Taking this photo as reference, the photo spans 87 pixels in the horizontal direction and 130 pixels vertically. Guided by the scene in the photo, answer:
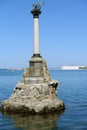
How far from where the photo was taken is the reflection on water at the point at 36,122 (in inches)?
730

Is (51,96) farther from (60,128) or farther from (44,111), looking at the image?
(60,128)

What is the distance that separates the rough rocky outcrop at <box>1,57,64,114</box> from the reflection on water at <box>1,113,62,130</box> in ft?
2.86

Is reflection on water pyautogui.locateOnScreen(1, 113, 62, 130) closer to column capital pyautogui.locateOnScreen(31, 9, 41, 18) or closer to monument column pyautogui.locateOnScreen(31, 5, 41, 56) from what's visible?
monument column pyautogui.locateOnScreen(31, 5, 41, 56)

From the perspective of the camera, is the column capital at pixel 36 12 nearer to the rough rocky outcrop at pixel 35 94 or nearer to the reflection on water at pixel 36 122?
the rough rocky outcrop at pixel 35 94

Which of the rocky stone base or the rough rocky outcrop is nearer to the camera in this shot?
the rocky stone base

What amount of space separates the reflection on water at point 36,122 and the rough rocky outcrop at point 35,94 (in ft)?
2.86

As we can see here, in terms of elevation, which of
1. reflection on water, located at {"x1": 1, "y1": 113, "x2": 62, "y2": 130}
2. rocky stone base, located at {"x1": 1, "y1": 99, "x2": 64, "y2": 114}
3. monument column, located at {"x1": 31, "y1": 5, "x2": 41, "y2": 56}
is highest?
monument column, located at {"x1": 31, "y1": 5, "x2": 41, "y2": 56}

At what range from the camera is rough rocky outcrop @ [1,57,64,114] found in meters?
22.7

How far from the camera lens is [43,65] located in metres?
25.8

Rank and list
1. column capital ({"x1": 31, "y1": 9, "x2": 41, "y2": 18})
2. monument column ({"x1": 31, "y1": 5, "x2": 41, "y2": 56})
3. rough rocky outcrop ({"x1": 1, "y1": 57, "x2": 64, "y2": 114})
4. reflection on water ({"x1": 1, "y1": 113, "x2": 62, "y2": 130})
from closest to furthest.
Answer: reflection on water ({"x1": 1, "y1": 113, "x2": 62, "y2": 130}), rough rocky outcrop ({"x1": 1, "y1": 57, "x2": 64, "y2": 114}), monument column ({"x1": 31, "y1": 5, "x2": 41, "y2": 56}), column capital ({"x1": 31, "y1": 9, "x2": 41, "y2": 18})

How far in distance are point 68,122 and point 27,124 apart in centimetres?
252

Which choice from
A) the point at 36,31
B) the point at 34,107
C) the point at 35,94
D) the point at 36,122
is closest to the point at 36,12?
the point at 36,31

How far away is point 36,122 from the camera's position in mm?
19953

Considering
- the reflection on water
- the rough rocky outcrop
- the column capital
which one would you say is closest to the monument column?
the column capital
